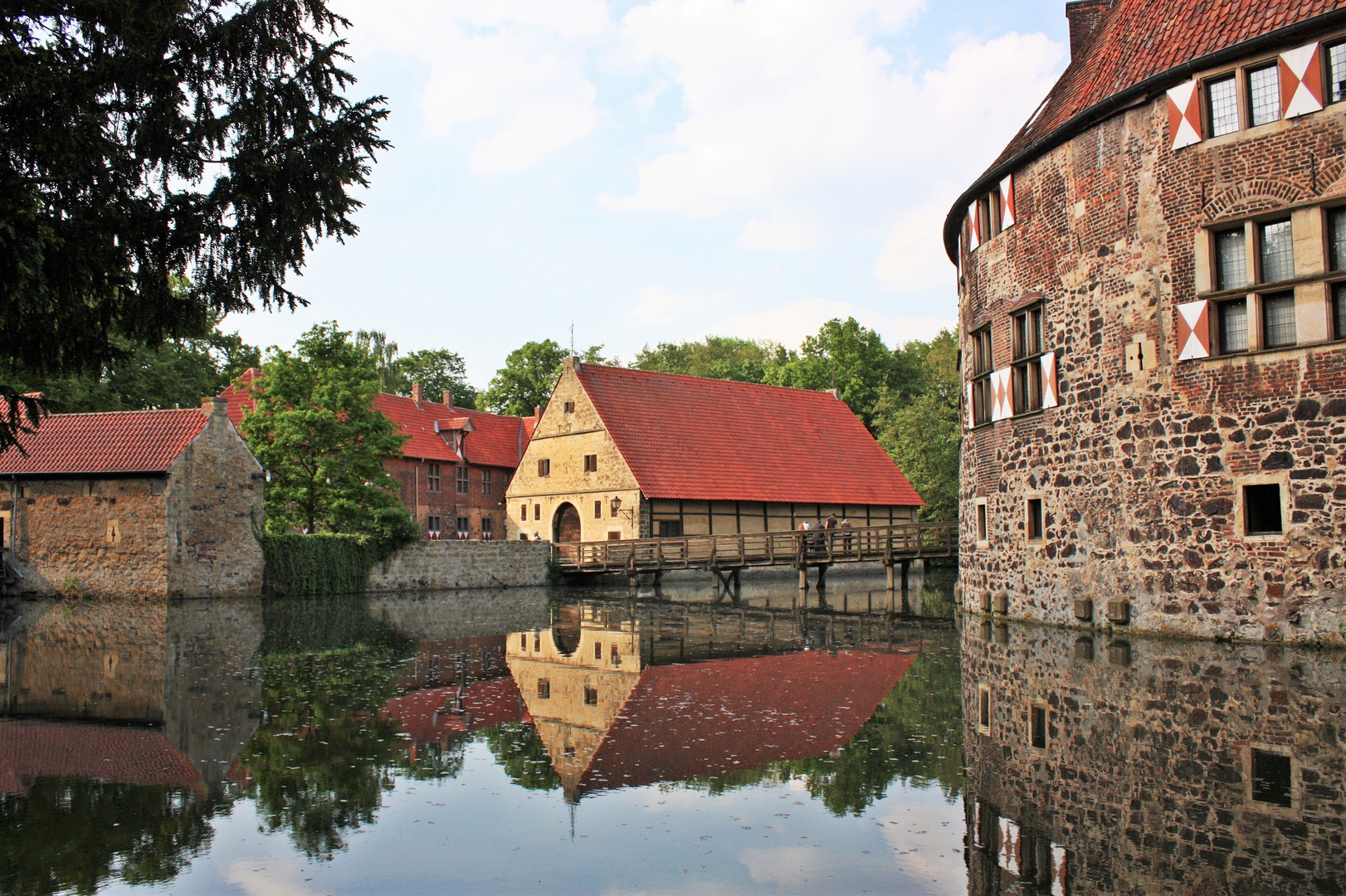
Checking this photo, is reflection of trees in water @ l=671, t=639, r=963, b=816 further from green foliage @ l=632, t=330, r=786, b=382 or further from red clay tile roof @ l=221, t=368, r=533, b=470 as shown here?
green foliage @ l=632, t=330, r=786, b=382

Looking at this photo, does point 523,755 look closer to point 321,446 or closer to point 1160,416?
point 1160,416

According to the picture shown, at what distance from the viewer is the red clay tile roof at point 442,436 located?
47.3 meters

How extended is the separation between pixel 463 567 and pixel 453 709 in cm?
2494

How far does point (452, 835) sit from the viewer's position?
18.8 feet

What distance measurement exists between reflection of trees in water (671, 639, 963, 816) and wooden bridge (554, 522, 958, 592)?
18880mm

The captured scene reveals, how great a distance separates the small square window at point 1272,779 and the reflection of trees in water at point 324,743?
513 centimetres

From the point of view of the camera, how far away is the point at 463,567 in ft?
112

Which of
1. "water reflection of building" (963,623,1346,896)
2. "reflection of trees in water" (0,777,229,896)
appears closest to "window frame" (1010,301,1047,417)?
"water reflection of building" (963,623,1346,896)

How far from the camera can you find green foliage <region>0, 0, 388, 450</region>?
25.0 ft

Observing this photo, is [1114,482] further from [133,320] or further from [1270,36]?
[133,320]

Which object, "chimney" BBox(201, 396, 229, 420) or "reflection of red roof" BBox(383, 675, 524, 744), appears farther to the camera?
"chimney" BBox(201, 396, 229, 420)

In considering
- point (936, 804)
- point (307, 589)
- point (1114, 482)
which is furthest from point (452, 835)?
point (307, 589)

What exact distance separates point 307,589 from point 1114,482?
22906 millimetres

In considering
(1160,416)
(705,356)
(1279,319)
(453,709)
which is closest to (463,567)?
(1160,416)
